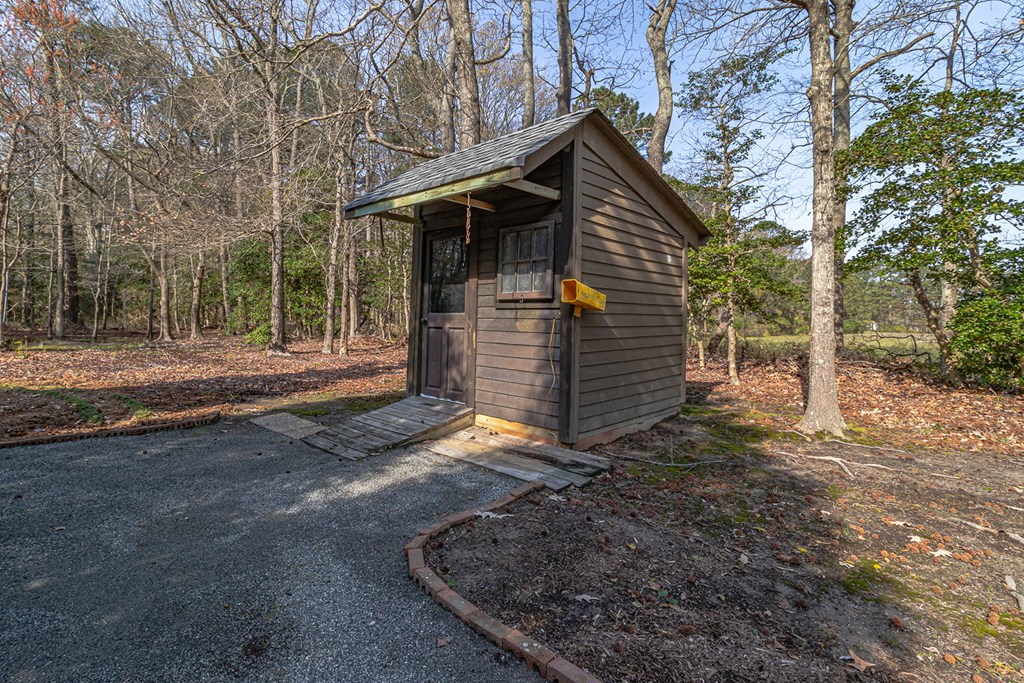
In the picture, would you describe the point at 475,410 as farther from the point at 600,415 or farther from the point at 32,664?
the point at 32,664

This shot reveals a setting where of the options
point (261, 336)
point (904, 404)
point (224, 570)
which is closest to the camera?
point (224, 570)

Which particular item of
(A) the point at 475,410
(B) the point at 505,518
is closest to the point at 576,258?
(A) the point at 475,410

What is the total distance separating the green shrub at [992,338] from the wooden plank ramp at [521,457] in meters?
7.59

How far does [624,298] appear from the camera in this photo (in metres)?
6.10

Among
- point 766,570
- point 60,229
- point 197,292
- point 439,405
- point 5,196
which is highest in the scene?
point 60,229

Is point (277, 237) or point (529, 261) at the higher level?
point (277, 237)

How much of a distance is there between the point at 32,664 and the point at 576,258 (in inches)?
187

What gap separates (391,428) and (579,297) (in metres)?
2.85

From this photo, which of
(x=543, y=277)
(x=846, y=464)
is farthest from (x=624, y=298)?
(x=846, y=464)

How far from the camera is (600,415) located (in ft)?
18.7

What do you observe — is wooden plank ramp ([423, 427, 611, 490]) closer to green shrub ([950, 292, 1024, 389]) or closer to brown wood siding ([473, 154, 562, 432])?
brown wood siding ([473, 154, 562, 432])

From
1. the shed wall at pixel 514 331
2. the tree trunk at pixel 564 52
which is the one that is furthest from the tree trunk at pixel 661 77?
the shed wall at pixel 514 331

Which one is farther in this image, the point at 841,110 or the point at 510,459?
the point at 841,110

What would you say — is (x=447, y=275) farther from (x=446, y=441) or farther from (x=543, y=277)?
(x=446, y=441)
